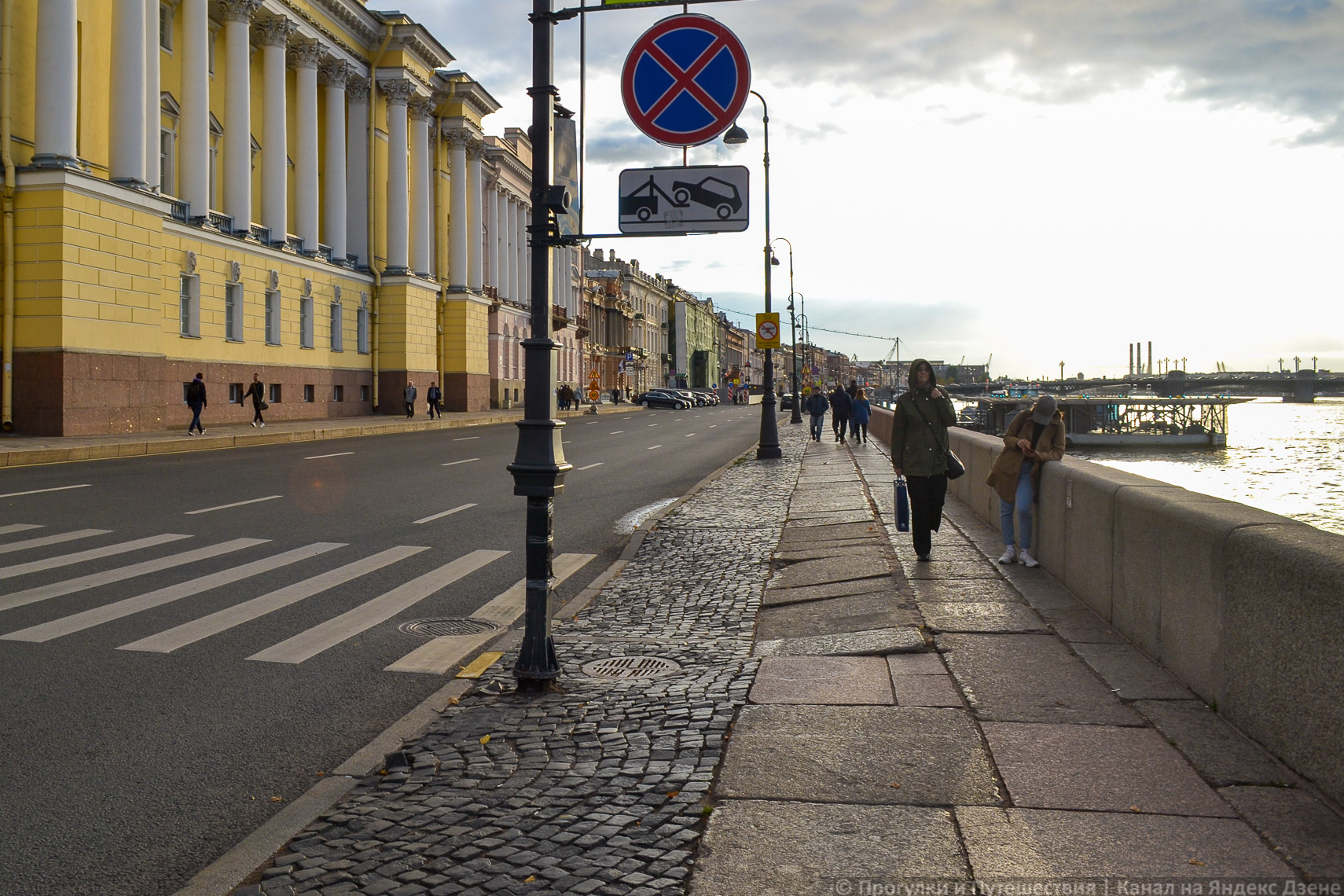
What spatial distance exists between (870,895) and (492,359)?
66.0 m

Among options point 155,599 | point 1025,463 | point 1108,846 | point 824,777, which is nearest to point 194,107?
point 155,599

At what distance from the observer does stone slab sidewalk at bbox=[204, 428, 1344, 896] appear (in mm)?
3457

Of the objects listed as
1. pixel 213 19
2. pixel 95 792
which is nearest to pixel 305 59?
pixel 213 19

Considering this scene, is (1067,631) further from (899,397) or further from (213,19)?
(213,19)

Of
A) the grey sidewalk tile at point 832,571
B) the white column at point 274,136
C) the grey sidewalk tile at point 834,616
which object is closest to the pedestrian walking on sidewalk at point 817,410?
the white column at point 274,136

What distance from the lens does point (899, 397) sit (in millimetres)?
9664

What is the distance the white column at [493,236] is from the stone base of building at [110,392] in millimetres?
31394

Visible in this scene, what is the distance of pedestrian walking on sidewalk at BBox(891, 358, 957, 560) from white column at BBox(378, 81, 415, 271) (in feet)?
141

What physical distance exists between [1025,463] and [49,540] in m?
9.56

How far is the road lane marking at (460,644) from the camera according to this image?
6410 mm

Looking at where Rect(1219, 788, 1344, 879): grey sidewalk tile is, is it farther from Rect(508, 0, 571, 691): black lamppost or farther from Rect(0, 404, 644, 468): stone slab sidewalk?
Rect(0, 404, 644, 468): stone slab sidewalk

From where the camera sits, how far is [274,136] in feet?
131

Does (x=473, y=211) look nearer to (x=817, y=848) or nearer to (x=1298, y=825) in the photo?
(x=817, y=848)

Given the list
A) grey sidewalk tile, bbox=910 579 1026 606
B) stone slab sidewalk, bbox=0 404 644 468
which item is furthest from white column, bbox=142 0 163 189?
grey sidewalk tile, bbox=910 579 1026 606
